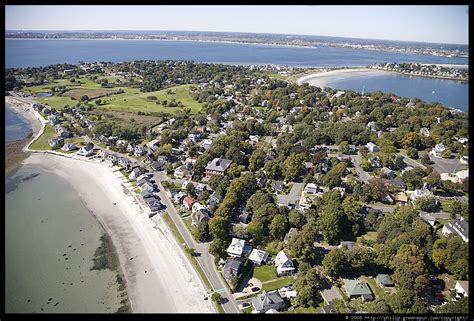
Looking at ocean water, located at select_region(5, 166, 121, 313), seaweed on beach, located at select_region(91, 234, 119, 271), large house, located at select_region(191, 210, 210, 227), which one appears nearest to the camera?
ocean water, located at select_region(5, 166, 121, 313)

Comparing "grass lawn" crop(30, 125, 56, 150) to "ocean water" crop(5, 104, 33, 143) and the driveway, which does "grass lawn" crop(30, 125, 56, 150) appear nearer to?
"ocean water" crop(5, 104, 33, 143)

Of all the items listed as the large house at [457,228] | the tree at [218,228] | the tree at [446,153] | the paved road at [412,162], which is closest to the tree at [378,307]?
the large house at [457,228]

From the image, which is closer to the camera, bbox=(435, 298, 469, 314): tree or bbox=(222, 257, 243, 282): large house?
bbox=(435, 298, 469, 314): tree

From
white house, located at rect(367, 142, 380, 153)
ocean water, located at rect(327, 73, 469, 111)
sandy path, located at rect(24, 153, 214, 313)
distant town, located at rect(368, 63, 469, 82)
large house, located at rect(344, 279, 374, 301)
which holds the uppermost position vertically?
distant town, located at rect(368, 63, 469, 82)

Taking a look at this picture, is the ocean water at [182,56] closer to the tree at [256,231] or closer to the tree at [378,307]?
the tree at [256,231]

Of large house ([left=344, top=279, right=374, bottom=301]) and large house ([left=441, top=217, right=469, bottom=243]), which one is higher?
large house ([left=441, top=217, right=469, bottom=243])

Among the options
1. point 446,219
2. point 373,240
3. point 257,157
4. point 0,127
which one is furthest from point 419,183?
point 0,127

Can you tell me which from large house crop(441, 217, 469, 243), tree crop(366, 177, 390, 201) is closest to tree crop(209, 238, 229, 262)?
tree crop(366, 177, 390, 201)
